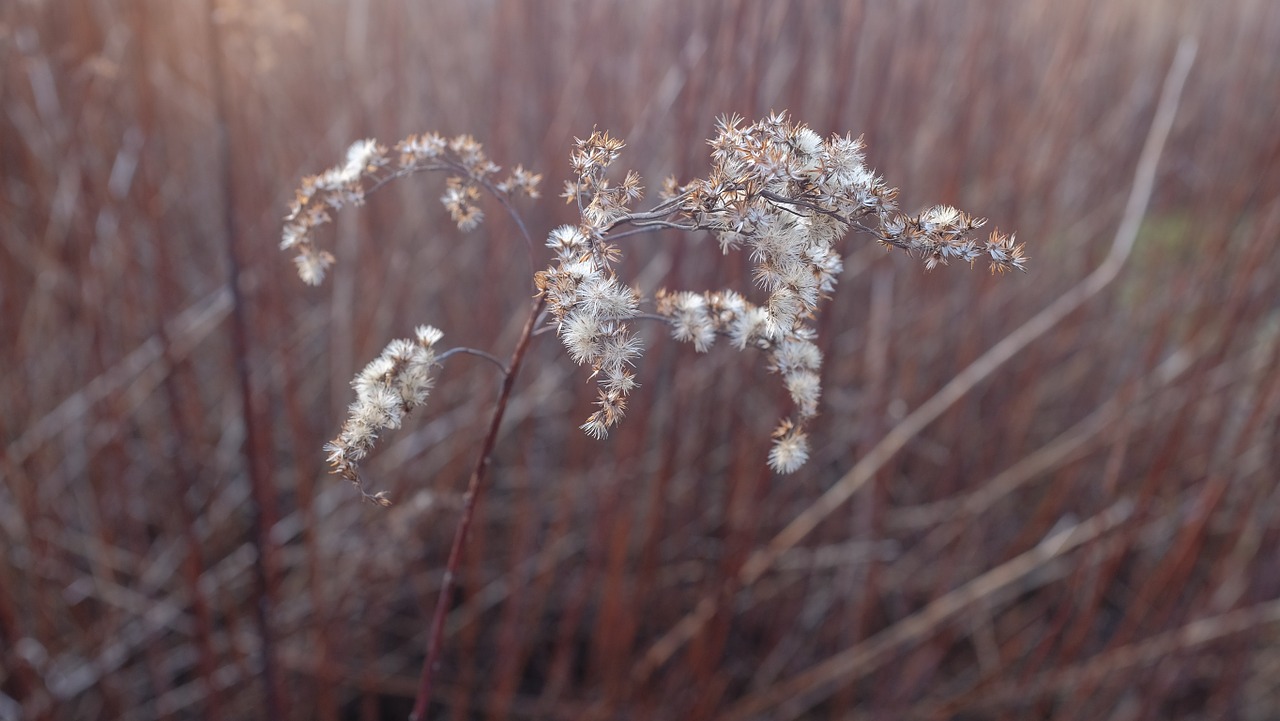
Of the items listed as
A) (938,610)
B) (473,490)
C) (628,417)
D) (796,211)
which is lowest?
(473,490)

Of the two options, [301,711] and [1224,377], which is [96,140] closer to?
[301,711]

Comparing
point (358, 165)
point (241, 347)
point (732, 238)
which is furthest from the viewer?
point (241, 347)

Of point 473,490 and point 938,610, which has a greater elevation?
point 938,610

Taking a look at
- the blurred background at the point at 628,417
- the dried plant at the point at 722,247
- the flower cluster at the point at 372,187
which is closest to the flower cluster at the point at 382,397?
the dried plant at the point at 722,247

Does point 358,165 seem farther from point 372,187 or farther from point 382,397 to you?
point 382,397

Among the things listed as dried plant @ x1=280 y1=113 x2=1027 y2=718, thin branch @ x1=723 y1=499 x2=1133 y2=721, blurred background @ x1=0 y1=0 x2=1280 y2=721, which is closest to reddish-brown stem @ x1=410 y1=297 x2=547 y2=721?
dried plant @ x1=280 y1=113 x2=1027 y2=718

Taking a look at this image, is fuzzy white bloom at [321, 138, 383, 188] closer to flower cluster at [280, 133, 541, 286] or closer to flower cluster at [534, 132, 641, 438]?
flower cluster at [280, 133, 541, 286]

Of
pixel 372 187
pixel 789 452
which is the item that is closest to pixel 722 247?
pixel 789 452
